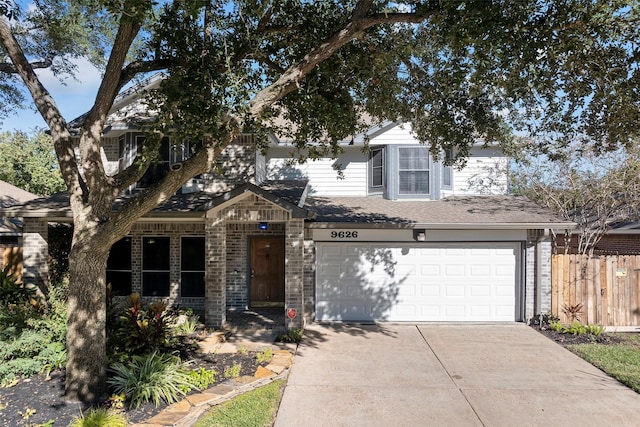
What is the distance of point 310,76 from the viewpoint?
8695 mm

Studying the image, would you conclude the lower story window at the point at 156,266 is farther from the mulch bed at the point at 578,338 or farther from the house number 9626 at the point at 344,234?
the mulch bed at the point at 578,338

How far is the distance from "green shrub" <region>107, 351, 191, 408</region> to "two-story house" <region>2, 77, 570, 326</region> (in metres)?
3.37

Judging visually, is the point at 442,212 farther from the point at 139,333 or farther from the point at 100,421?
the point at 100,421

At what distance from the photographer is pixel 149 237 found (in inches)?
485

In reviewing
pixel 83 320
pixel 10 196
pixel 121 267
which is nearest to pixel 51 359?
pixel 83 320

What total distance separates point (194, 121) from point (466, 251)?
7821mm

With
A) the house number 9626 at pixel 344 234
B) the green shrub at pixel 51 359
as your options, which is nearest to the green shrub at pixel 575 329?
the house number 9626 at pixel 344 234

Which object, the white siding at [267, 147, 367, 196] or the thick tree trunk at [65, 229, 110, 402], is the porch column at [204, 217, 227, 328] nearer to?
the thick tree trunk at [65, 229, 110, 402]

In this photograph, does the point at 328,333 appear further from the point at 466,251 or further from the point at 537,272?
the point at 537,272

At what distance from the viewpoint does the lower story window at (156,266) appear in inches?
484

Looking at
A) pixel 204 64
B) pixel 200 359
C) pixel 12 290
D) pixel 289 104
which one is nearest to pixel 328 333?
pixel 200 359

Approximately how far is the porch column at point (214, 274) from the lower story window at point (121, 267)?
12.7 feet

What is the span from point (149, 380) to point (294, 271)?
4.18 metres

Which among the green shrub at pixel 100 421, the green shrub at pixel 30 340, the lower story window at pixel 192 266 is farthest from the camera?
the lower story window at pixel 192 266
